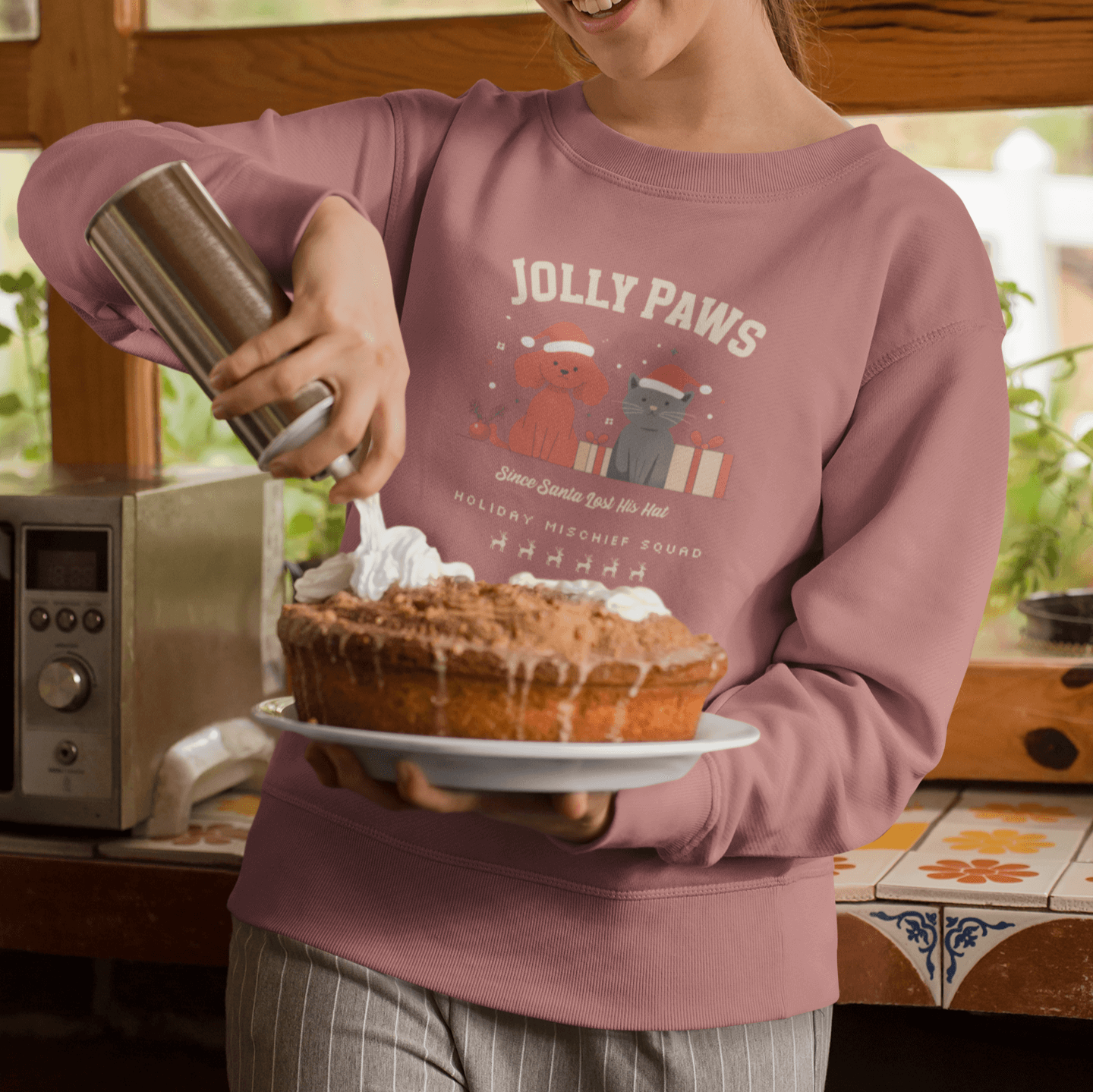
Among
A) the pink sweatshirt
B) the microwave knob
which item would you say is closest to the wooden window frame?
the microwave knob

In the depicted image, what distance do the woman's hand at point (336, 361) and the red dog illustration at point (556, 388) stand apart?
0.17m

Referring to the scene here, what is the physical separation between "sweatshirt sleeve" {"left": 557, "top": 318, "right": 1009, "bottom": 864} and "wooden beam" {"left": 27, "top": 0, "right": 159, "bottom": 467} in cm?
116

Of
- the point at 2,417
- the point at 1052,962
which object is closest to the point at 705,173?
the point at 1052,962

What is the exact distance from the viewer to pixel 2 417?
1.85 metres

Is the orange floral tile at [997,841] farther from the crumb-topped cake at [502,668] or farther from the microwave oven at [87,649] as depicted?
the microwave oven at [87,649]

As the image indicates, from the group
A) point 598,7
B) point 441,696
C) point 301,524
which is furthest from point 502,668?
point 301,524

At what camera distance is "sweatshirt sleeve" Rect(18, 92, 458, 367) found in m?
0.78

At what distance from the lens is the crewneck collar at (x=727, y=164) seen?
912 millimetres

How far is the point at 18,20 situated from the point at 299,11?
16.2 inches

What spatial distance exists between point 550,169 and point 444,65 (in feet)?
Result: 2.52

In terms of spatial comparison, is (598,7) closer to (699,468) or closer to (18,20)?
(699,468)

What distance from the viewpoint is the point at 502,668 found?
2.15 feet

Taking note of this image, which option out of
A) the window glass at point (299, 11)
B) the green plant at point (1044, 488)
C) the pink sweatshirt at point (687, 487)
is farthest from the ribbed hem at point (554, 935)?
the window glass at point (299, 11)

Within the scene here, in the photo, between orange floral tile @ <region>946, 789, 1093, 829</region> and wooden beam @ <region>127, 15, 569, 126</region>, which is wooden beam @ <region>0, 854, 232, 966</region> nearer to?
orange floral tile @ <region>946, 789, 1093, 829</region>
